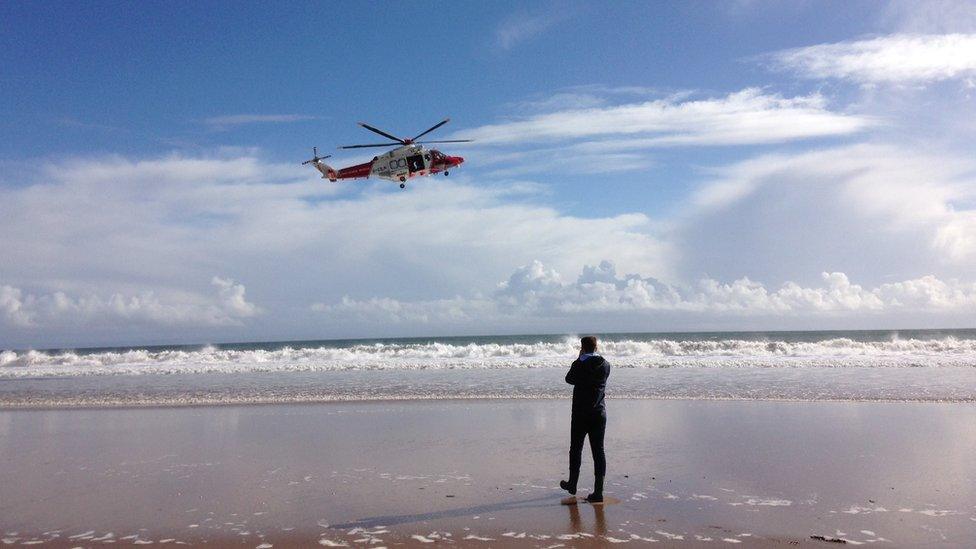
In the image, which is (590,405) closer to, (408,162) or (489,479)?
(489,479)

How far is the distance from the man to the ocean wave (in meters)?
18.9

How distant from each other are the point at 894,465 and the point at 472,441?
256 inches

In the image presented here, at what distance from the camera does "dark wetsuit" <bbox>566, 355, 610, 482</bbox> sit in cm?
733

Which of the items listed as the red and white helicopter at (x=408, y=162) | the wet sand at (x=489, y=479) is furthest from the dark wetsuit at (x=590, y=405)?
the red and white helicopter at (x=408, y=162)

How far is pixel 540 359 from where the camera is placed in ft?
103

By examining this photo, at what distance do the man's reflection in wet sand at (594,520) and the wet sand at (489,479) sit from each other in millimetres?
Answer: 40

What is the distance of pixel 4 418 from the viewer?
49.0 ft

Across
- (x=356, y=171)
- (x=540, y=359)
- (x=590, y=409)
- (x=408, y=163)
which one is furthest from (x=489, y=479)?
(x=540, y=359)

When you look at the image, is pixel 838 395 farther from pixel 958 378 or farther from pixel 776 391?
pixel 958 378

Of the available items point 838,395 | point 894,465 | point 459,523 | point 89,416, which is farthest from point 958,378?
point 89,416

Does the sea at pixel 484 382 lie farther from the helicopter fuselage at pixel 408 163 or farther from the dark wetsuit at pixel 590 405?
the dark wetsuit at pixel 590 405

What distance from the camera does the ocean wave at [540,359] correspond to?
26.8 metres

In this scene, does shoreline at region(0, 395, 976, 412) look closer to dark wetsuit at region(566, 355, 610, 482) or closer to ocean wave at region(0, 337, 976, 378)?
dark wetsuit at region(566, 355, 610, 482)

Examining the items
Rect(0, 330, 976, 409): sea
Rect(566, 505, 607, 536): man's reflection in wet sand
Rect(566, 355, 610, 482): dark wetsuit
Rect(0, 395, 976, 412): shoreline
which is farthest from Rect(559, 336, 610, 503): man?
Rect(0, 330, 976, 409): sea
